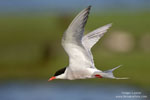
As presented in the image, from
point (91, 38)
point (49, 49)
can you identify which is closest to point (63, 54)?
point (49, 49)

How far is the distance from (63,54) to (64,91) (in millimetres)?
1278

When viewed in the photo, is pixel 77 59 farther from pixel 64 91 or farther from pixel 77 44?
pixel 64 91

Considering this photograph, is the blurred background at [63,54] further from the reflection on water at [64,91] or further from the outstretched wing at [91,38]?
the outstretched wing at [91,38]

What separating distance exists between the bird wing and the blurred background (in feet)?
9.48

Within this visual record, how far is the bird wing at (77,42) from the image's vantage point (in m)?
6.01

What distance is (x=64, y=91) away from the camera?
10141mm

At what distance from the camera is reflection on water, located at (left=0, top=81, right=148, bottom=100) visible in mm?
9670

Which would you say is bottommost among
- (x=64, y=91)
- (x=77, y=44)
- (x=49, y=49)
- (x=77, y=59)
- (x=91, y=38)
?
(x=77, y=59)

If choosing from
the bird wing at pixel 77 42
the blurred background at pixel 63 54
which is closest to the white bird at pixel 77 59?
the bird wing at pixel 77 42

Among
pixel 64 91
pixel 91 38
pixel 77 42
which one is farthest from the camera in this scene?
pixel 64 91

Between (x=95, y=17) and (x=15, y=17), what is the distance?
2.09 metres

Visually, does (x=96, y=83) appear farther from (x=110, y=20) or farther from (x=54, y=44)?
(x=110, y=20)

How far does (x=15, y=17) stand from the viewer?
46.5ft

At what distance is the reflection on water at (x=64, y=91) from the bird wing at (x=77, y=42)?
9.78 ft
